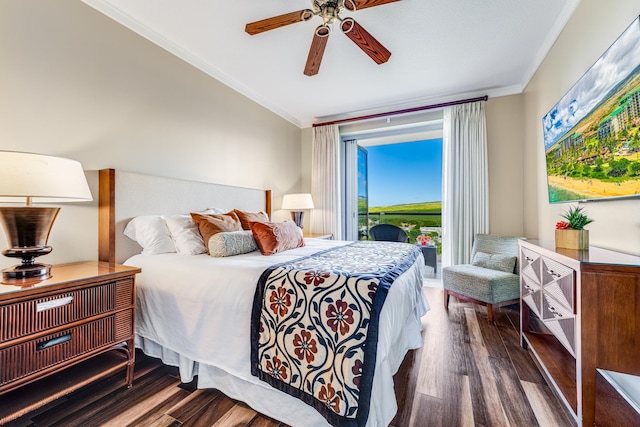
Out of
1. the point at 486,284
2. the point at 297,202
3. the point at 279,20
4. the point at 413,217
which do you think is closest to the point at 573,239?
the point at 486,284

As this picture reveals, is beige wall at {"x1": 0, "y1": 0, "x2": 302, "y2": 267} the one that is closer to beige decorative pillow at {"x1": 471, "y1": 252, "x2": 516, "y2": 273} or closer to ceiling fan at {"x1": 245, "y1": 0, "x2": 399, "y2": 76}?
ceiling fan at {"x1": 245, "y1": 0, "x2": 399, "y2": 76}

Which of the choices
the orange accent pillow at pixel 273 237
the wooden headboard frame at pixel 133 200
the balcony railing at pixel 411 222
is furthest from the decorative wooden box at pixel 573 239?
the balcony railing at pixel 411 222

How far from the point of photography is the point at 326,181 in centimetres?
453

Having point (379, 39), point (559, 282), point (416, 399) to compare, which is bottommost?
point (416, 399)

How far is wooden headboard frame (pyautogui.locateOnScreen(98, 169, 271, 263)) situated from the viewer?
2.02 meters

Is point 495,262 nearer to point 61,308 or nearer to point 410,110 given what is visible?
point 410,110

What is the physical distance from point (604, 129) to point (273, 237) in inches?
88.2

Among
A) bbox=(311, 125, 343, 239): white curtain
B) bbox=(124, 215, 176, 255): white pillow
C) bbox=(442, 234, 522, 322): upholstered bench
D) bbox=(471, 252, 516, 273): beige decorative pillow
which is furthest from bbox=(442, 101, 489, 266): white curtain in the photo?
bbox=(124, 215, 176, 255): white pillow

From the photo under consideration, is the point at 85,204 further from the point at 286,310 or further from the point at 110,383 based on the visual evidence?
the point at 286,310

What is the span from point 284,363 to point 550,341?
2.00m

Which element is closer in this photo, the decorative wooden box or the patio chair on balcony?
the decorative wooden box

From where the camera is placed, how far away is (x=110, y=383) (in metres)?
1.71

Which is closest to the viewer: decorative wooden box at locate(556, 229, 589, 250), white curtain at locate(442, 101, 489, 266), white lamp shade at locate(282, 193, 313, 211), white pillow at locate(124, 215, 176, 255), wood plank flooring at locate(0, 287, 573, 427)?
wood plank flooring at locate(0, 287, 573, 427)

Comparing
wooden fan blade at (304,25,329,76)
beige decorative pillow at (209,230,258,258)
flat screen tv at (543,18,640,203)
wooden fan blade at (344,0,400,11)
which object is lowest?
beige decorative pillow at (209,230,258,258)
